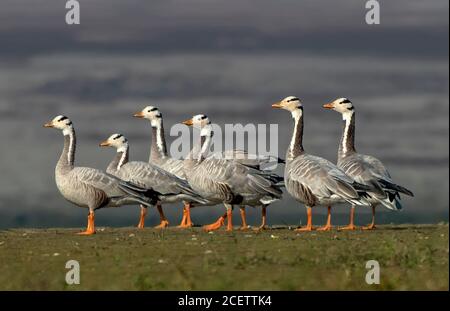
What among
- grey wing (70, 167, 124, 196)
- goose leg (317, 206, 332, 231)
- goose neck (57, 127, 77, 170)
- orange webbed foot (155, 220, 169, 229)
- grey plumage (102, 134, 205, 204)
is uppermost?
goose neck (57, 127, 77, 170)

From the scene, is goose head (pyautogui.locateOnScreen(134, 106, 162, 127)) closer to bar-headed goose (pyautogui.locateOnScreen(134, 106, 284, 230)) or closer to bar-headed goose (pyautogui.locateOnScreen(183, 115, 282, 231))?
bar-headed goose (pyautogui.locateOnScreen(134, 106, 284, 230))

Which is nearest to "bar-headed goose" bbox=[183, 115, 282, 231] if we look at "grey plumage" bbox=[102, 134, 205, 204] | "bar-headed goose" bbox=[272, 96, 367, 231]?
"bar-headed goose" bbox=[272, 96, 367, 231]

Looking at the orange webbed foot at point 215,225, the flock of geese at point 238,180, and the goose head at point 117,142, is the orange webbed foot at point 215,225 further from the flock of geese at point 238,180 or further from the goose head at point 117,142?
the goose head at point 117,142

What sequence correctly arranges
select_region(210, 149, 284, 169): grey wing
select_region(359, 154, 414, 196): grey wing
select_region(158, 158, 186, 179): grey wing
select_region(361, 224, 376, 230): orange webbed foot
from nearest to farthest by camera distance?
select_region(359, 154, 414, 196): grey wing < select_region(361, 224, 376, 230): orange webbed foot < select_region(210, 149, 284, 169): grey wing < select_region(158, 158, 186, 179): grey wing

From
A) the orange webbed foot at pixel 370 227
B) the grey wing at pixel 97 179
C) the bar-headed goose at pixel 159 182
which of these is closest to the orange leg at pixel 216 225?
the bar-headed goose at pixel 159 182

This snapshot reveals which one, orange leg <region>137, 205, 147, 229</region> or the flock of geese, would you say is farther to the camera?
orange leg <region>137, 205, 147, 229</region>

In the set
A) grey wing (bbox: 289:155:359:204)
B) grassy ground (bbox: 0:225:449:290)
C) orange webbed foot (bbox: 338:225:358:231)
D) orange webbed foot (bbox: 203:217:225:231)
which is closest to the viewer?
grassy ground (bbox: 0:225:449:290)

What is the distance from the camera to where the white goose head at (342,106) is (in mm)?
34688

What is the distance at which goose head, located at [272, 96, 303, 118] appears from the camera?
32.8 metres

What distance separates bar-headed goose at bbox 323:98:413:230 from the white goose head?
160mm

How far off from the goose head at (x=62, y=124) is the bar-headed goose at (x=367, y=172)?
31.4ft

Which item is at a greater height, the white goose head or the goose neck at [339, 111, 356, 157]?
the white goose head
